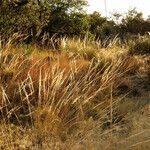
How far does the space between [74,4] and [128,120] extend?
1095cm

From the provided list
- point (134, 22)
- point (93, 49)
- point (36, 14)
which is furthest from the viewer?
point (134, 22)

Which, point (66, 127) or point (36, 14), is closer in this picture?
point (66, 127)

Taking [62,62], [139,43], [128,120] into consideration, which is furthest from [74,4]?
[128,120]

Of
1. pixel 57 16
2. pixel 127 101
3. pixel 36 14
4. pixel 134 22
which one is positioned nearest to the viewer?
pixel 127 101

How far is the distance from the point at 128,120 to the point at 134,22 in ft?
71.7

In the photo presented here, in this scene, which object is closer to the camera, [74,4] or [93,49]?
[93,49]

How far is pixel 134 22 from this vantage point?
26953mm

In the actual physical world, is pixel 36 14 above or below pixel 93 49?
above

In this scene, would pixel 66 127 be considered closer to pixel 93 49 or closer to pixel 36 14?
pixel 93 49

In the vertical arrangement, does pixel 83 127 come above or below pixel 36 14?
below

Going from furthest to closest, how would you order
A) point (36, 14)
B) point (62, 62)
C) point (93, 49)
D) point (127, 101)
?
point (36, 14) → point (93, 49) → point (62, 62) → point (127, 101)

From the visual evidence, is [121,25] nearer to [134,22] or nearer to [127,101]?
[134,22]

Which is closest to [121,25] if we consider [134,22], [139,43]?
[134,22]

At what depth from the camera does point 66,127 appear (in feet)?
16.0
